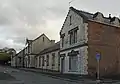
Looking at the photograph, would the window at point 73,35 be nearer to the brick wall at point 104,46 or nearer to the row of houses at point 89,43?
the row of houses at point 89,43

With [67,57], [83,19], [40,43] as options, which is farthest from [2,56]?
[83,19]

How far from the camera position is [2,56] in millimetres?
90000

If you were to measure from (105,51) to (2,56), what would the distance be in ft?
220

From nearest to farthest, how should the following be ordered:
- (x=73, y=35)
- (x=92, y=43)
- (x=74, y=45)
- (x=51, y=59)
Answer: (x=92, y=43) → (x=74, y=45) → (x=73, y=35) → (x=51, y=59)

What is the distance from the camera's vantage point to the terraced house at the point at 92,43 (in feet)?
92.7

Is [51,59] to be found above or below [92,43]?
below

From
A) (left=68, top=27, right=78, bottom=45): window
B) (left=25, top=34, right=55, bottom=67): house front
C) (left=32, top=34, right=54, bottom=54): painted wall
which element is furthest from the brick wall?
(left=25, top=34, right=55, bottom=67): house front

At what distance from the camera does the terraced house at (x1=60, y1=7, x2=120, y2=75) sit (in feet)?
92.7

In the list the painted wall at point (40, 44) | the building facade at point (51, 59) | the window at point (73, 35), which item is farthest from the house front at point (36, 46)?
the window at point (73, 35)

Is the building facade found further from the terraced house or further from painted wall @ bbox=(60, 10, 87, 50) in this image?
the terraced house

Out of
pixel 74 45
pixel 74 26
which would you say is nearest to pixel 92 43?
pixel 74 45

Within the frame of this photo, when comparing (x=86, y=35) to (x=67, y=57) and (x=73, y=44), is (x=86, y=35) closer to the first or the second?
(x=73, y=44)

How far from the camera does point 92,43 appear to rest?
28.4 metres

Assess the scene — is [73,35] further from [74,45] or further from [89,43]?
[89,43]
